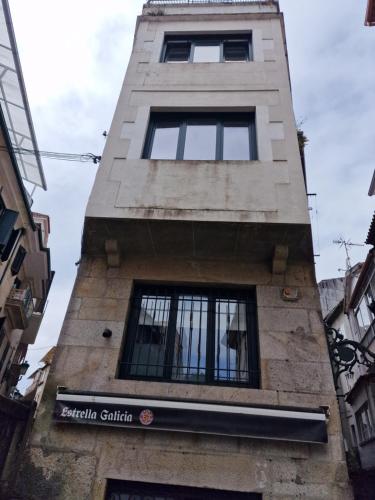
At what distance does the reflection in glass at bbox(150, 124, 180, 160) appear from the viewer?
6.95 m

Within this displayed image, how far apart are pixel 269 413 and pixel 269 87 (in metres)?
6.63

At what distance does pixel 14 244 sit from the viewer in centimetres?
1212

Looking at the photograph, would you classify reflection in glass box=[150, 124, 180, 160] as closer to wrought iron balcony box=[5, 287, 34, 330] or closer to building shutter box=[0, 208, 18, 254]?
building shutter box=[0, 208, 18, 254]

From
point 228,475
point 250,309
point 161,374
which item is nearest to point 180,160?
point 250,309

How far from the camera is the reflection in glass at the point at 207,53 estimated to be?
8.80 meters

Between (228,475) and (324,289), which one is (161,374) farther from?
(324,289)

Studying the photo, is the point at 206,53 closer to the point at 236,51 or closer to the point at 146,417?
the point at 236,51

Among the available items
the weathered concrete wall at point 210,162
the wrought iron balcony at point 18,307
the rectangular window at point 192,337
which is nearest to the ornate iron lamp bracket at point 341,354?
the rectangular window at point 192,337

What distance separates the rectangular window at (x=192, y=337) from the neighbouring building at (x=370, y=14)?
11266 millimetres

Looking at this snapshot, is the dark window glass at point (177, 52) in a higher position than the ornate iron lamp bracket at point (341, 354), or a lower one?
higher

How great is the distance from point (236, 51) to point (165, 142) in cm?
409

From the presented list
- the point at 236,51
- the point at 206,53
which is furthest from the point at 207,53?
the point at 236,51

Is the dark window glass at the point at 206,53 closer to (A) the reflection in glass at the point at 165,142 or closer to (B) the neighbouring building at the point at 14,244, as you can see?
(A) the reflection in glass at the point at 165,142

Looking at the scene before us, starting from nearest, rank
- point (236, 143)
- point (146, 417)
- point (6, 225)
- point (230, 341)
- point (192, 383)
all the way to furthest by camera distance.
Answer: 1. point (146, 417)
2. point (192, 383)
3. point (230, 341)
4. point (236, 143)
5. point (6, 225)
